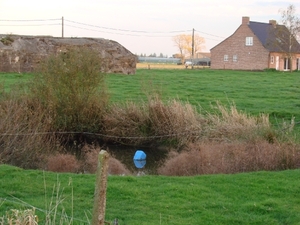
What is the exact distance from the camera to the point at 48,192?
988 centimetres

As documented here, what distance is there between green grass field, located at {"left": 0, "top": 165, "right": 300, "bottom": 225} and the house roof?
51047 mm

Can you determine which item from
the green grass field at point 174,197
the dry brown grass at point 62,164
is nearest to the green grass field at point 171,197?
the green grass field at point 174,197

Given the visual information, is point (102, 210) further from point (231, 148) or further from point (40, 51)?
point (40, 51)

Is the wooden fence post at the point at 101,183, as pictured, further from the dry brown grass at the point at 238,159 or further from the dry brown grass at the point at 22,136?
the dry brown grass at the point at 22,136

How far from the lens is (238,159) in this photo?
1258cm

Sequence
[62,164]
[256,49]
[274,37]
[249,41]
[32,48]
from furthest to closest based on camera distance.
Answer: [249,41]
[256,49]
[274,37]
[32,48]
[62,164]

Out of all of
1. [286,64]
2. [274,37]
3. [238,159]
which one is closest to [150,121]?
[238,159]

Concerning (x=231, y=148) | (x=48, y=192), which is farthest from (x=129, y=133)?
(x=48, y=192)

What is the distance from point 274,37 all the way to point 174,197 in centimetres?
5514

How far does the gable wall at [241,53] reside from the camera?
205ft

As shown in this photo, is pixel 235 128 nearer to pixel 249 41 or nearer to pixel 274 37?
pixel 274 37

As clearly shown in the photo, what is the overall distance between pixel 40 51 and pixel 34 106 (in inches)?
642

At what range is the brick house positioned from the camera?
6091 cm

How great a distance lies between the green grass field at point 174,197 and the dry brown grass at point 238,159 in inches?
43.8
